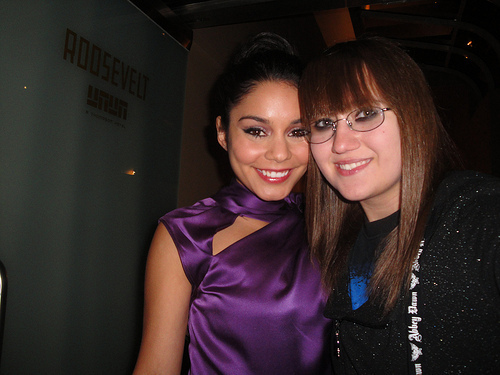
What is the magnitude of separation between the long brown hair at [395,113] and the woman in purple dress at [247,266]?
6.1 inches

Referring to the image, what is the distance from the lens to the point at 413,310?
37.5 inches

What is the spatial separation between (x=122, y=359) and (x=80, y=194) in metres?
0.96

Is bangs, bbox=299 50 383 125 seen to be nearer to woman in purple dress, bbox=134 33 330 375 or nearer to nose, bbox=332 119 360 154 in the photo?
nose, bbox=332 119 360 154

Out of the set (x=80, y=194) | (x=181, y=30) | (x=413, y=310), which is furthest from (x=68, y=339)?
(x=181, y=30)

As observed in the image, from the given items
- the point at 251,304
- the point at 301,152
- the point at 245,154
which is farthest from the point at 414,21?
the point at 251,304

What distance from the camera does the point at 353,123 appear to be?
1.14 meters

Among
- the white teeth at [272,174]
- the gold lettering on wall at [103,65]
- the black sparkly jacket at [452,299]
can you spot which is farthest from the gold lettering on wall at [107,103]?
the black sparkly jacket at [452,299]

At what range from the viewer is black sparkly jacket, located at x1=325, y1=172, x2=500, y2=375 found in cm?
84

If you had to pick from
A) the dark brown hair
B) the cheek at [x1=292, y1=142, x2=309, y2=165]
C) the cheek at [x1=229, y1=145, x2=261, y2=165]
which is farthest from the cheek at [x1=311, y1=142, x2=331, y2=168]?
the dark brown hair

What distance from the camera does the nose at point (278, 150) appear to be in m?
1.39

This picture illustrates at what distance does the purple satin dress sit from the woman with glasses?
0.10m

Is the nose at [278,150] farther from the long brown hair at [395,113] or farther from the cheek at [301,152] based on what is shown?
the long brown hair at [395,113]

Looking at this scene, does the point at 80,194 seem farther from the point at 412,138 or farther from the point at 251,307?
the point at 412,138

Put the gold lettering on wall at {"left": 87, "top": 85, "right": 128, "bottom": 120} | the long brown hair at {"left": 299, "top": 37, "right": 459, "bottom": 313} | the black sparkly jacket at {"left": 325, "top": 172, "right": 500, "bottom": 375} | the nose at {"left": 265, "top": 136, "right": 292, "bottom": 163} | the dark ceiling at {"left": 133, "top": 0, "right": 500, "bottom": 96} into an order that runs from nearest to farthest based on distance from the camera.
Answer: the black sparkly jacket at {"left": 325, "top": 172, "right": 500, "bottom": 375} < the long brown hair at {"left": 299, "top": 37, "right": 459, "bottom": 313} < the nose at {"left": 265, "top": 136, "right": 292, "bottom": 163} < the gold lettering on wall at {"left": 87, "top": 85, "right": 128, "bottom": 120} < the dark ceiling at {"left": 133, "top": 0, "right": 500, "bottom": 96}
